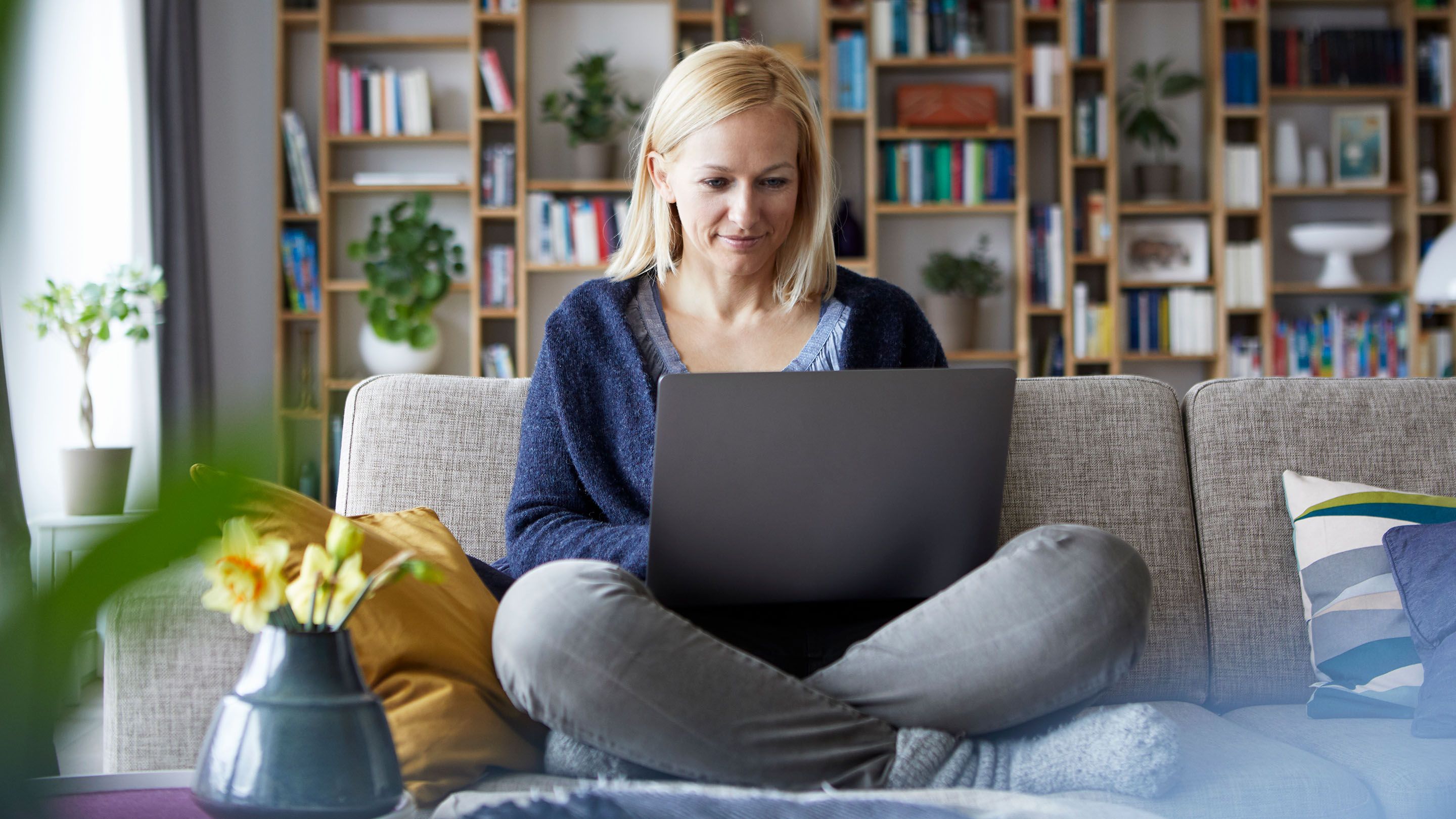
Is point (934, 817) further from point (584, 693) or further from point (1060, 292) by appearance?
point (1060, 292)

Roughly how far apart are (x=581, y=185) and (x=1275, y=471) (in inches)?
112

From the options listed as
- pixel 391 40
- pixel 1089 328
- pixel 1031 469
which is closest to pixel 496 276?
pixel 391 40

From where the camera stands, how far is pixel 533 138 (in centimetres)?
411

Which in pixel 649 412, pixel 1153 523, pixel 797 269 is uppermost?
pixel 797 269

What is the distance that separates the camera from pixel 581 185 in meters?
3.90

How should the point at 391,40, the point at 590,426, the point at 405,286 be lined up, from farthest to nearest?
the point at 391,40, the point at 405,286, the point at 590,426

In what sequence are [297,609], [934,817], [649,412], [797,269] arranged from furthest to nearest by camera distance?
[797,269] → [649,412] → [934,817] → [297,609]

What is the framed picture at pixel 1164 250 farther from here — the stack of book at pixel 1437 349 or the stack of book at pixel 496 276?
the stack of book at pixel 496 276

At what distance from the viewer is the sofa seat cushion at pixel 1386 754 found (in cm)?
107

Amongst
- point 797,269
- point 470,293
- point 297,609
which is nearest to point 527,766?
point 297,609

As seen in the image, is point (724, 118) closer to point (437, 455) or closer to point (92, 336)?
point (437, 455)

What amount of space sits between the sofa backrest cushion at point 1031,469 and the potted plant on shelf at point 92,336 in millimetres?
985

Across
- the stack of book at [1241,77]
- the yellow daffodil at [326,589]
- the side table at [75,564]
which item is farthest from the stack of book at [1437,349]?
the side table at [75,564]

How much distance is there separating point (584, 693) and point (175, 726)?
422 mm
